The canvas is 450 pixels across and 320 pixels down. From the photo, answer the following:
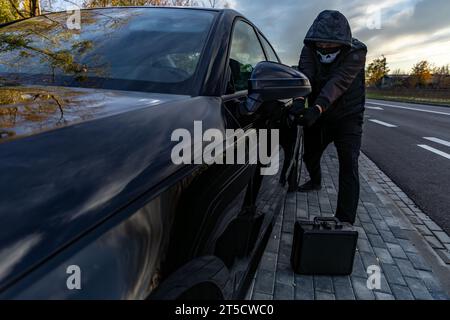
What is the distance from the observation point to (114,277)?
0.67 meters

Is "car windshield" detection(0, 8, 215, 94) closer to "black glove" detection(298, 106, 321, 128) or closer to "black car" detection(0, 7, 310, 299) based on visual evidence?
"black car" detection(0, 7, 310, 299)

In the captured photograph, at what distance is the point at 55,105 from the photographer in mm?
1130

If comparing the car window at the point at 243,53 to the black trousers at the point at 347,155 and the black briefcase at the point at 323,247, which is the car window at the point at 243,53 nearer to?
the black trousers at the point at 347,155

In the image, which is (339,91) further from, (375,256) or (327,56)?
(375,256)

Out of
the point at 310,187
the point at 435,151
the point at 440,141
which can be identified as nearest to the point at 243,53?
the point at 310,187

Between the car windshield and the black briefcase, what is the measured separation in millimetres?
1373

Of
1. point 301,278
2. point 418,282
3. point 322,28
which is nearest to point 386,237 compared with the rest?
point 418,282

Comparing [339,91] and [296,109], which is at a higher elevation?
[339,91]

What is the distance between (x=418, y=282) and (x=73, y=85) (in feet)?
8.51

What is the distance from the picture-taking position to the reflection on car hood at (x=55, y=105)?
0.93 m

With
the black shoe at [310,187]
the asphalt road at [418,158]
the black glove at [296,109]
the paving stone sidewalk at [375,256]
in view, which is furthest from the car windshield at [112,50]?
the asphalt road at [418,158]

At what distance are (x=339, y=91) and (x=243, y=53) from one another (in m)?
0.86

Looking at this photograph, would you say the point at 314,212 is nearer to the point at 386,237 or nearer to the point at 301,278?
the point at 386,237

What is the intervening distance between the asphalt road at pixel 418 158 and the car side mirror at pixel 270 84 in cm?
279
